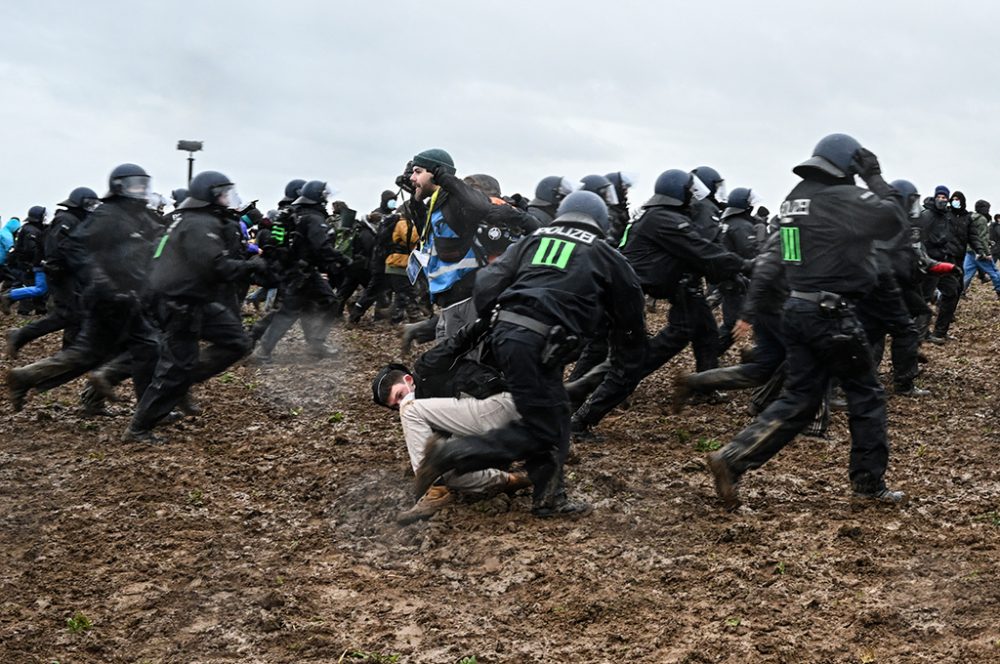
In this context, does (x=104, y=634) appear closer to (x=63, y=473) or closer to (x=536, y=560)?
(x=536, y=560)

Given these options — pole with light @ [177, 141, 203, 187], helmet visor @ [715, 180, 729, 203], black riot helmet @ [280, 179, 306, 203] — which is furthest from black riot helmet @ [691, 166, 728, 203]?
pole with light @ [177, 141, 203, 187]

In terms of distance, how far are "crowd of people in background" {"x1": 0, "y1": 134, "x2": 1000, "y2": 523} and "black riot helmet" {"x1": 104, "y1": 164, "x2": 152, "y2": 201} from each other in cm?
1

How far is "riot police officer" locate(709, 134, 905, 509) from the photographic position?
6.50 meters

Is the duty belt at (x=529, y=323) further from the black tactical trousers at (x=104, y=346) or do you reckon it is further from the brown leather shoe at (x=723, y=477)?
the black tactical trousers at (x=104, y=346)

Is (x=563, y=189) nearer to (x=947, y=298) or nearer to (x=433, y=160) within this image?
(x=433, y=160)

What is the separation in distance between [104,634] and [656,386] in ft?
22.7

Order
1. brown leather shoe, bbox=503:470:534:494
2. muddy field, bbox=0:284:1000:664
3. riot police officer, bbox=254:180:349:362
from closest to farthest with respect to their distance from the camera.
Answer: muddy field, bbox=0:284:1000:664
brown leather shoe, bbox=503:470:534:494
riot police officer, bbox=254:180:349:362

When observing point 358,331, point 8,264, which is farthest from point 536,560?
point 8,264

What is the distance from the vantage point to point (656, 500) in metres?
7.20

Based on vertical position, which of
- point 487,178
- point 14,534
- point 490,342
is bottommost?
point 14,534

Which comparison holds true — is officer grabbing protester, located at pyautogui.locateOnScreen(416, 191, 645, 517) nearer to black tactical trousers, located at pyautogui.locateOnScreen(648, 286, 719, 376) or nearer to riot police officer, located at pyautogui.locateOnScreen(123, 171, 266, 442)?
black tactical trousers, located at pyautogui.locateOnScreen(648, 286, 719, 376)

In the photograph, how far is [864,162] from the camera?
670 cm

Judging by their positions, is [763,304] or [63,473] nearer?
[763,304]

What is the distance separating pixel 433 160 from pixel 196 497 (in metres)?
2.99
